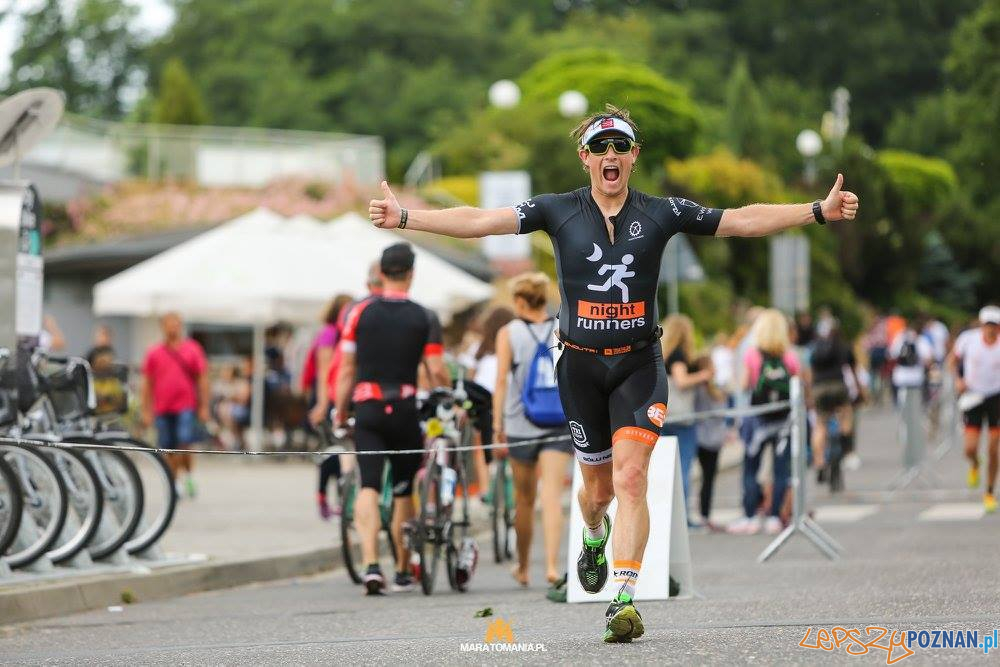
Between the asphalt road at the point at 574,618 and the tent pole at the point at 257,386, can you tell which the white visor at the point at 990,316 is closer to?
the asphalt road at the point at 574,618

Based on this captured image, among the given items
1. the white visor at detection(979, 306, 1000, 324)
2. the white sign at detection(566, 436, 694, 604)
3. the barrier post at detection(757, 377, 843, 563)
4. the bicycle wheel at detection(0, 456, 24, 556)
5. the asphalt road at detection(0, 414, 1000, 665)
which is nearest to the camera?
the asphalt road at detection(0, 414, 1000, 665)

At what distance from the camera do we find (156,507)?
542 inches

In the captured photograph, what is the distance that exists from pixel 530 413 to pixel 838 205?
394cm

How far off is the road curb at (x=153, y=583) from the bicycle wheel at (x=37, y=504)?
0.86 feet

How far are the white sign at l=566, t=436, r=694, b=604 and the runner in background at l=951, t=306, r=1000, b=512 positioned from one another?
8.16 meters

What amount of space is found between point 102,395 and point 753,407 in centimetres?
555

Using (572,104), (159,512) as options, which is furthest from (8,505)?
(572,104)

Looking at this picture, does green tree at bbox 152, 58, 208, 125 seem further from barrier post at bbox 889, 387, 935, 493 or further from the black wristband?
the black wristband

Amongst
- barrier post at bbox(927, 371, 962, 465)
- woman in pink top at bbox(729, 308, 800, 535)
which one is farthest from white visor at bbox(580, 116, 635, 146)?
barrier post at bbox(927, 371, 962, 465)

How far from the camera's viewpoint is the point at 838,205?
26.8ft

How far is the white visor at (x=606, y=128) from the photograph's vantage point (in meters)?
8.34

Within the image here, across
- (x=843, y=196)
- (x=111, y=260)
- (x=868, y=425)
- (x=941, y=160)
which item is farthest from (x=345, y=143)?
(x=941, y=160)

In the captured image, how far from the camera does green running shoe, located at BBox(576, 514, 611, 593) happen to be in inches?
Result: 339

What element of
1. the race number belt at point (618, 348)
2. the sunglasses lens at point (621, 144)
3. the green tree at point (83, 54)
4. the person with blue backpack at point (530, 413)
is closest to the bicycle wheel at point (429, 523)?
the person with blue backpack at point (530, 413)
